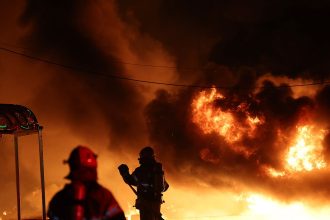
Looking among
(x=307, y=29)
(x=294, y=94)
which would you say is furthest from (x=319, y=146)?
(x=307, y=29)

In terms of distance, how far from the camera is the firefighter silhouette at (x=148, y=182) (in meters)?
7.71

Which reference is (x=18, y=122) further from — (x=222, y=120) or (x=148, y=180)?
(x=222, y=120)

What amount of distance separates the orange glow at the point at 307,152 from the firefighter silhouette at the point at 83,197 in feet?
47.6

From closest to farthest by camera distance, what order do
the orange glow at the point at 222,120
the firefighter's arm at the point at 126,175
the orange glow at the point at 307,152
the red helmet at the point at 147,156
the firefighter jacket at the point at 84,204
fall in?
the firefighter jacket at the point at 84,204, the firefighter's arm at the point at 126,175, the red helmet at the point at 147,156, the orange glow at the point at 307,152, the orange glow at the point at 222,120

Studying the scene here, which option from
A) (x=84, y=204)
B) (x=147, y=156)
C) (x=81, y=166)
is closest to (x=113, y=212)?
(x=84, y=204)

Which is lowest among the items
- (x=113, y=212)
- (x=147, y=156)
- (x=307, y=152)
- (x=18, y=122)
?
(x=113, y=212)

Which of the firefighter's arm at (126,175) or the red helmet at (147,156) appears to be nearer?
the firefighter's arm at (126,175)

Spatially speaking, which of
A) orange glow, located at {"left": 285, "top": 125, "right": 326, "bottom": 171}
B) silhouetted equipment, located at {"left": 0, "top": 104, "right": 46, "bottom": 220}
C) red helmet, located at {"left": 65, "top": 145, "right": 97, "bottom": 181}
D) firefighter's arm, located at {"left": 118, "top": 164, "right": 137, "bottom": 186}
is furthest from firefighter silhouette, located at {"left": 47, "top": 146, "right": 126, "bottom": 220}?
orange glow, located at {"left": 285, "top": 125, "right": 326, "bottom": 171}

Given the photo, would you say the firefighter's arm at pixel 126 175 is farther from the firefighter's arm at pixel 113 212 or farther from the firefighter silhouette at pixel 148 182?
the firefighter's arm at pixel 113 212

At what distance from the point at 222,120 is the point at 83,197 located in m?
15.4

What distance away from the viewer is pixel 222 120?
18516 millimetres

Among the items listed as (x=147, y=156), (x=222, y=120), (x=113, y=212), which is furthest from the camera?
(x=222, y=120)

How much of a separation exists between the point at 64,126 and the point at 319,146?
1055 cm

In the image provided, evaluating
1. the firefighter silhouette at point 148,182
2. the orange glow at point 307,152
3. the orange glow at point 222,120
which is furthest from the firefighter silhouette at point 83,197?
the orange glow at point 222,120
